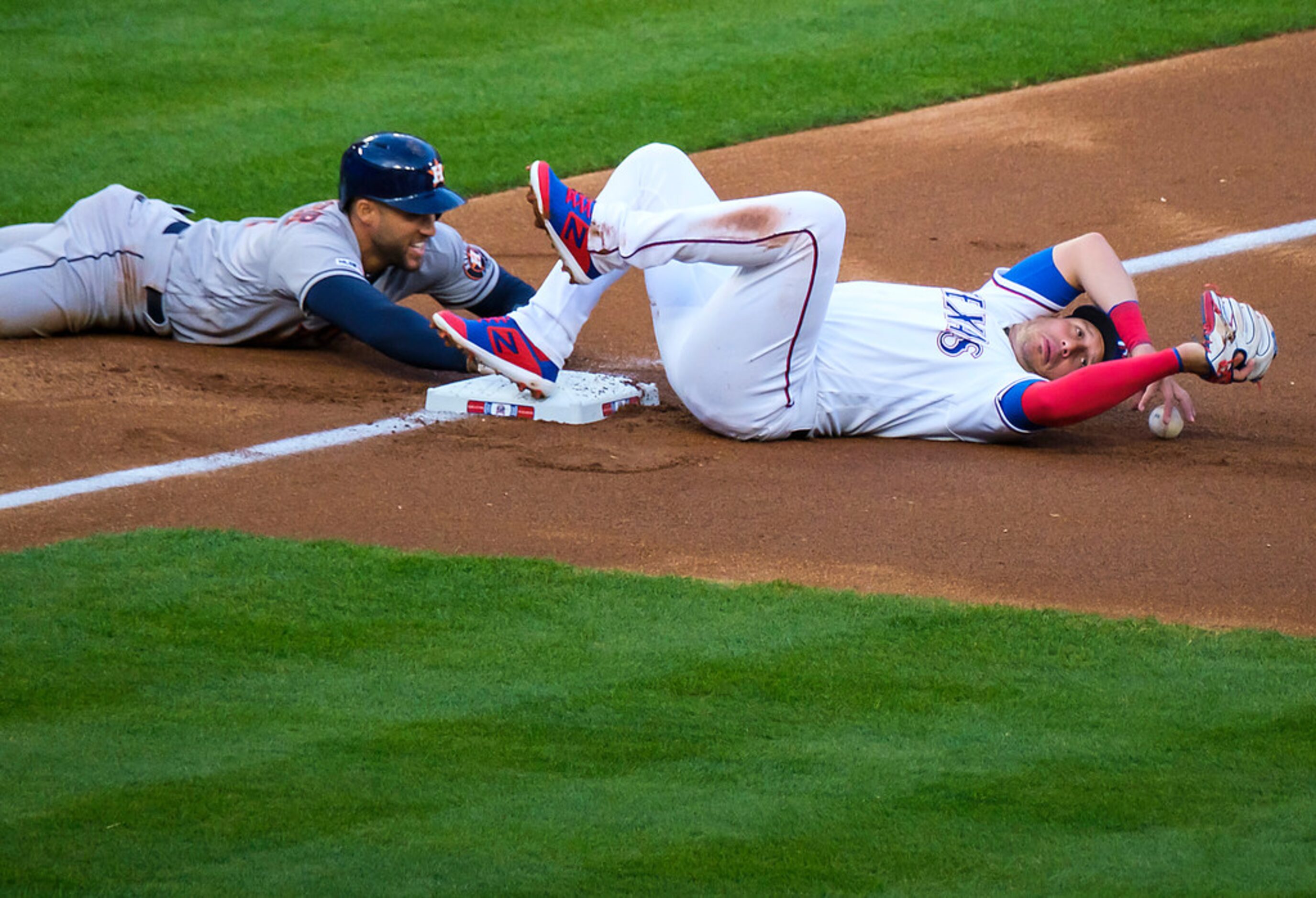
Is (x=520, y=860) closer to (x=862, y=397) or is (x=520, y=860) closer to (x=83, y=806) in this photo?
(x=83, y=806)

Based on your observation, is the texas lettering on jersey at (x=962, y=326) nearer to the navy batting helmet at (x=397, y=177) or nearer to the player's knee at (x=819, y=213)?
the player's knee at (x=819, y=213)

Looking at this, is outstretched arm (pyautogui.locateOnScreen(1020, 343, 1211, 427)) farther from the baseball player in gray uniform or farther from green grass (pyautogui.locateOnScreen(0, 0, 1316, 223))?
green grass (pyautogui.locateOnScreen(0, 0, 1316, 223))

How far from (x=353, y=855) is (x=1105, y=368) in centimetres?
285

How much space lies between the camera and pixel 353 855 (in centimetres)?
308

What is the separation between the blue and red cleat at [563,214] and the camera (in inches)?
201

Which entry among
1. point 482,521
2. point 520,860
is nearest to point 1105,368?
point 482,521

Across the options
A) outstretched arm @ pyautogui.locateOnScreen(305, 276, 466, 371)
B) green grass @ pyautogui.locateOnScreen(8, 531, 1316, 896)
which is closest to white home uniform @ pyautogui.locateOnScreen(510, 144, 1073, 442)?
outstretched arm @ pyautogui.locateOnScreen(305, 276, 466, 371)

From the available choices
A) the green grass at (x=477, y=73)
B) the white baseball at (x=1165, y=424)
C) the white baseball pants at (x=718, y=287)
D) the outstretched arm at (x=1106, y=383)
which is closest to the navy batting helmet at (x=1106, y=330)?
the white baseball at (x=1165, y=424)

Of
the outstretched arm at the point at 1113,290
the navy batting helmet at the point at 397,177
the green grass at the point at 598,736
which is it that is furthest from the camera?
the navy batting helmet at the point at 397,177

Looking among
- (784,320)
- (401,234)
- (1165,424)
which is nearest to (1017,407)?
(1165,424)

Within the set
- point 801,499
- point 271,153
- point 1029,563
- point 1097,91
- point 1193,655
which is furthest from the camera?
Answer: point 1097,91

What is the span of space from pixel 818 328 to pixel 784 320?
0.48ft

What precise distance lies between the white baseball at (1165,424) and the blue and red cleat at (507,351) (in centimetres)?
193

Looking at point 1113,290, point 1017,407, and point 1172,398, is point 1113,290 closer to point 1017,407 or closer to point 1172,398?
point 1172,398
